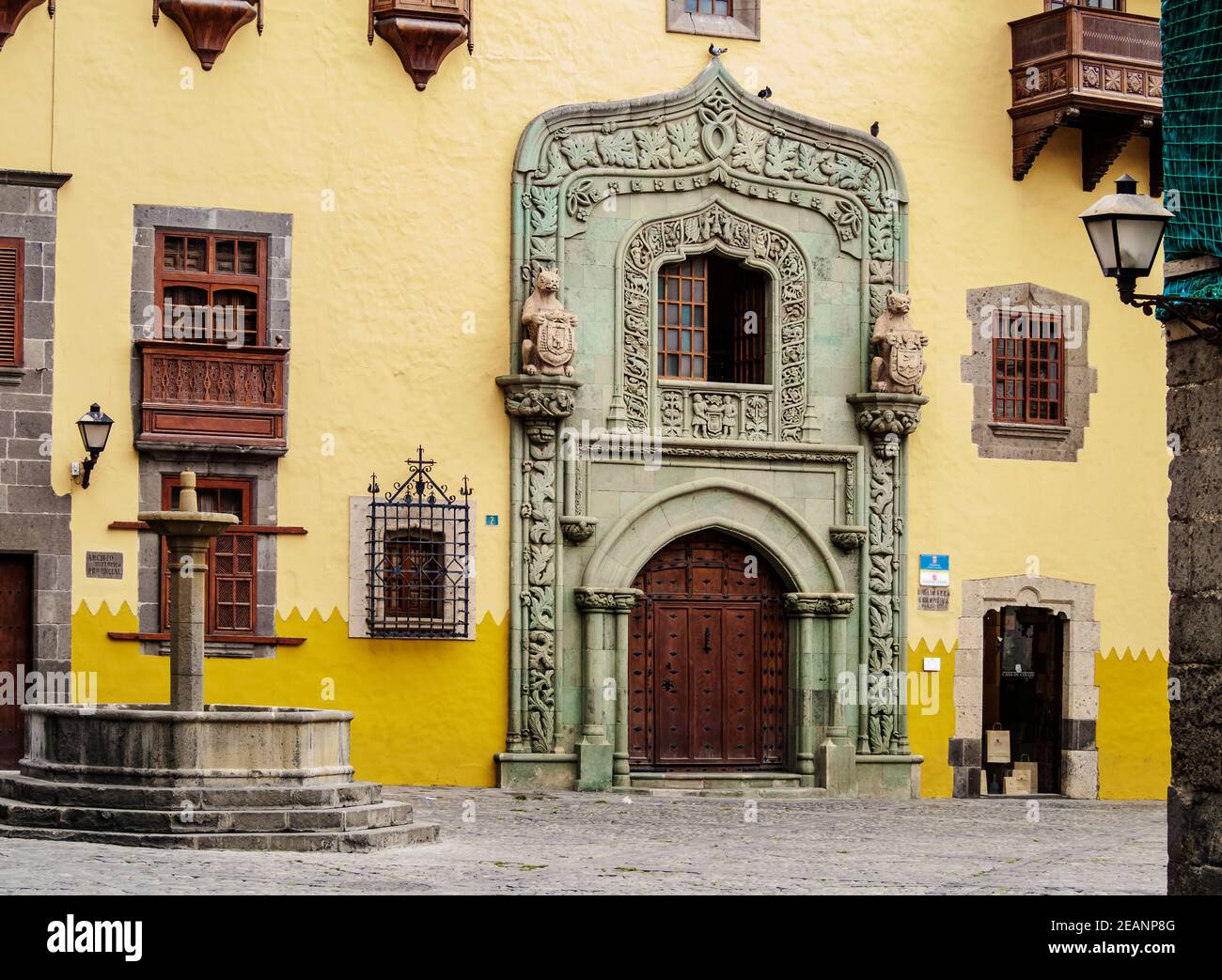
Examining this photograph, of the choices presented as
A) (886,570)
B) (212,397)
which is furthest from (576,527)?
(212,397)

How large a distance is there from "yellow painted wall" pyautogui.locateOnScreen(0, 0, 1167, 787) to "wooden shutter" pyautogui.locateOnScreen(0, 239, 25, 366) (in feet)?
1.30

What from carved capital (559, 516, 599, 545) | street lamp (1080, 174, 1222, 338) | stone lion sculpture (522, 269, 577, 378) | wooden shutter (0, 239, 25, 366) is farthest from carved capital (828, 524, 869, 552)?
street lamp (1080, 174, 1222, 338)

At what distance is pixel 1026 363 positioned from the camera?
25.2 meters

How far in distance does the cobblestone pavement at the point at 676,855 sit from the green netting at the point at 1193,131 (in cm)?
471

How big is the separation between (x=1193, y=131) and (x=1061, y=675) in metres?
13.6

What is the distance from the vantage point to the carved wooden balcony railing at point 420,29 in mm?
22578

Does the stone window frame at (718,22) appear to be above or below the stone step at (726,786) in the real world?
above

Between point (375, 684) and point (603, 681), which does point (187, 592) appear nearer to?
point (375, 684)

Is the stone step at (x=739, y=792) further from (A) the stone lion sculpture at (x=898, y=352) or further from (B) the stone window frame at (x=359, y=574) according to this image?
(A) the stone lion sculpture at (x=898, y=352)

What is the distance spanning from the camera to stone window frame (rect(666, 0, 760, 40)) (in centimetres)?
2391

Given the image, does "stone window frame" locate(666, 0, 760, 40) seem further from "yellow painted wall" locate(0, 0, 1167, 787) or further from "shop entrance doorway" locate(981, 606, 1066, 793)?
"shop entrance doorway" locate(981, 606, 1066, 793)

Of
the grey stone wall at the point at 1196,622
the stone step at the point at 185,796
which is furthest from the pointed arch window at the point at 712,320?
the grey stone wall at the point at 1196,622

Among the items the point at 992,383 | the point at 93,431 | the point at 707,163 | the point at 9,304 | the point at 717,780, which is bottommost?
the point at 717,780
